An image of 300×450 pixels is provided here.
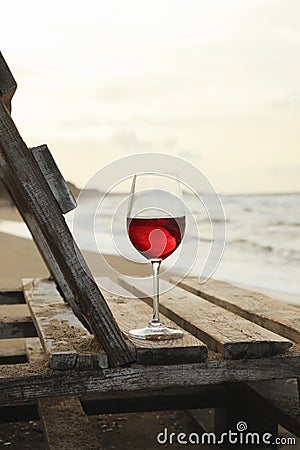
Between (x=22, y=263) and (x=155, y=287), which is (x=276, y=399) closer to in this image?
(x=155, y=287)

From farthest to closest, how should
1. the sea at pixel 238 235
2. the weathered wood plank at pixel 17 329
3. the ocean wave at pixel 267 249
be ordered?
the ocean wave at pixel 267 249 → the weathered wood plank at pixel 17 329 → the sea at pixel 238 235

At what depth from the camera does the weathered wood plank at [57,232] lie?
4.95 ft

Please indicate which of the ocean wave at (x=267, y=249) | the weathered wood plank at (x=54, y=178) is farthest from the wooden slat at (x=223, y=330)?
the ocean wave at (x=267, y=249)

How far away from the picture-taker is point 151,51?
41.5ft

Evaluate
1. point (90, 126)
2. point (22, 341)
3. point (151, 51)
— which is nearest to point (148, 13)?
point (151, 51)

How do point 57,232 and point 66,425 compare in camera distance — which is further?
point 66,425

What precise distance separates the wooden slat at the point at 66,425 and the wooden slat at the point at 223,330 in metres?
0.34

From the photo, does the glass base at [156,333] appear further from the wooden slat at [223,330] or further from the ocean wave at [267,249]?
the ocean wave at [267,249]

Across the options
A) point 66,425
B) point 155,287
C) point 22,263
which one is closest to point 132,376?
point 155,287

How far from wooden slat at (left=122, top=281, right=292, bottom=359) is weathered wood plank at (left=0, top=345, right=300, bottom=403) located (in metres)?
0.02

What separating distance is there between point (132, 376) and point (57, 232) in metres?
0.35

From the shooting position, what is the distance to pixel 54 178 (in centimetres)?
152

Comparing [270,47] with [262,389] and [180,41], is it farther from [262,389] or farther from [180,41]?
[262,389]

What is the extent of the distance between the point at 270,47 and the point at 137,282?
12083 millimetres
